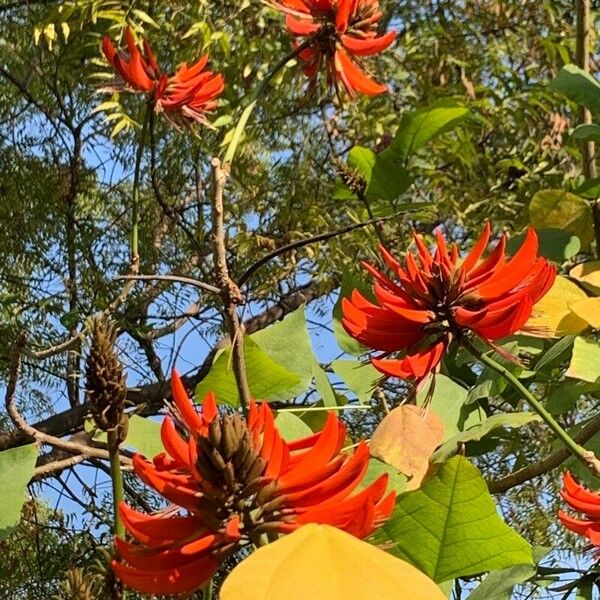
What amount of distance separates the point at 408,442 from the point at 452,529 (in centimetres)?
7

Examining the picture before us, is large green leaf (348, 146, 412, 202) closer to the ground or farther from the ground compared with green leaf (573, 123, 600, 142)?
farther from the ground

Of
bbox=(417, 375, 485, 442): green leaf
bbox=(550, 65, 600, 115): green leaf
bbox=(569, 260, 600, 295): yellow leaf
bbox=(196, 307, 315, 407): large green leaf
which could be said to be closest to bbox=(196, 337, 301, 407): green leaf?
bbox=(196, 307, 315, 407): large green leaf

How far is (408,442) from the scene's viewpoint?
410mm

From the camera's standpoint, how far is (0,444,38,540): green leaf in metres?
0.35

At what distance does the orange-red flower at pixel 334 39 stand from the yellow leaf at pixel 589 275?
25 centimetres

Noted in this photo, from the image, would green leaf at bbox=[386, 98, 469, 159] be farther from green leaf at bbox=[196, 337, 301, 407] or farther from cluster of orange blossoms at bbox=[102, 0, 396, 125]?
green leaf at bbox=[196, 337, 301, 407]

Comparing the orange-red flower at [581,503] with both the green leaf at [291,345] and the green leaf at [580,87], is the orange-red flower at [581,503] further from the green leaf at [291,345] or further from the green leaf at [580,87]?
the green leaf at [580,87]

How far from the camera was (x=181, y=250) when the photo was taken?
7.33 feet

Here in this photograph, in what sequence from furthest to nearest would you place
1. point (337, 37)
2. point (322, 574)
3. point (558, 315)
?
1. point (337, 37)
2. point (558, 315)
3. point (322, 574)

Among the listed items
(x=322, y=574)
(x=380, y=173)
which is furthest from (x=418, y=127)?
(x=322, y=574)

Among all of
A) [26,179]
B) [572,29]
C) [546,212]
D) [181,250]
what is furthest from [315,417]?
[26,179]

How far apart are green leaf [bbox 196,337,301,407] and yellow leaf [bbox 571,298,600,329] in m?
0.16

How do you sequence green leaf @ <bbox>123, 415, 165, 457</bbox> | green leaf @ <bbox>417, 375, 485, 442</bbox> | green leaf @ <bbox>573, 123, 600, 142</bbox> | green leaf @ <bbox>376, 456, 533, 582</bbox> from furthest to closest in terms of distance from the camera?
1. green leaf @ <bbox>573, 123, 600, 142</bbox>
2. green leaf @ <bbox>417, 375, 485, 442</bbox>
3. green leaf @ <bbox>123, 415, 165, 457</bbox>
4. green leaf @ <bbox>376, 456, 533, 582</bbox>

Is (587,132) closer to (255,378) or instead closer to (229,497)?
(255,378)
